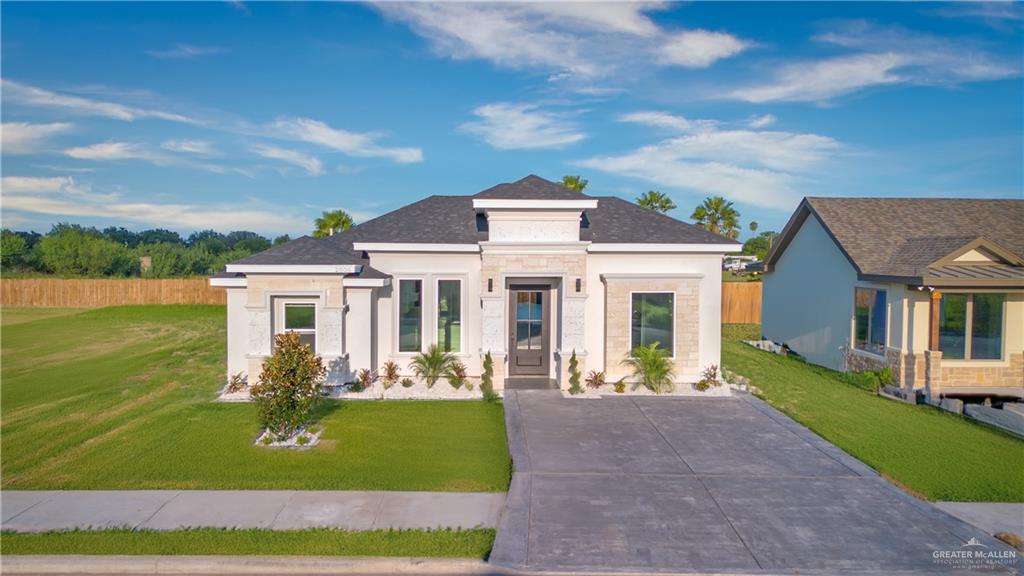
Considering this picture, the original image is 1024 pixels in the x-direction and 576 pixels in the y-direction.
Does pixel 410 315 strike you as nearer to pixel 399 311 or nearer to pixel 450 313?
pixel 399 311

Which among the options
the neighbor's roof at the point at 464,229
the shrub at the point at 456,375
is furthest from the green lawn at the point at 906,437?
the shrub at the point at 456,375

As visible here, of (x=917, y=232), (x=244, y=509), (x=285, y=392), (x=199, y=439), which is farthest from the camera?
(x=917, y=232)

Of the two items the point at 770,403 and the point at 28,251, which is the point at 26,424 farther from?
the point at 28,251

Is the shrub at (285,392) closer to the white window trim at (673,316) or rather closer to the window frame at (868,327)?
the white window trim at (673,316)

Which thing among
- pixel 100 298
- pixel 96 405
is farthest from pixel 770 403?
pixel 100 298

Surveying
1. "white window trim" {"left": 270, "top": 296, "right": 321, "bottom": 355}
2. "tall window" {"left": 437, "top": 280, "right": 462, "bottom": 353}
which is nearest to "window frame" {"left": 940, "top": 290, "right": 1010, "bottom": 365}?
"tall window" {"left": 437, "top": 280, "right": 462, "bottom": 353}

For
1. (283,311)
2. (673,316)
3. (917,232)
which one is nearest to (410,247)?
(283,311)

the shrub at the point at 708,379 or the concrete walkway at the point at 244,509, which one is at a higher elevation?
the shrub at the point at 708,379
